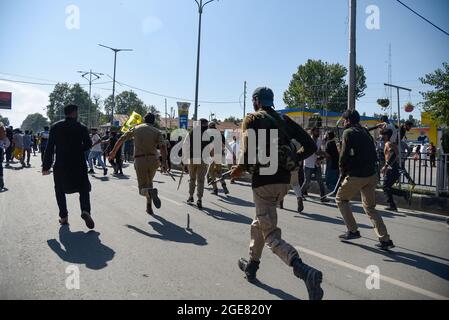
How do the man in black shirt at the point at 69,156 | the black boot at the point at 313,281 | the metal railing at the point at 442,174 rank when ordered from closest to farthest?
1. the black boot at the point at 313,281
2. the man in black shirt at the point at 69,156
3. the metal railing at the point at 442,174

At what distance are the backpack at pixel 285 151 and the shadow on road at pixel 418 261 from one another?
2284 millimetres

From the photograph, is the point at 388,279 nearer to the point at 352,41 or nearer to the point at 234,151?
the point at 352,41

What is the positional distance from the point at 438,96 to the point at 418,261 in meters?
18.5

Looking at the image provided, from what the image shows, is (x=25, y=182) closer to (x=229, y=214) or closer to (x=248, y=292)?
(x=229, y=214)

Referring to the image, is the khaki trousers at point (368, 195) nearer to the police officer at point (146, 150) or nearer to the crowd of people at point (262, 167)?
the crowd of people at point (262, 167)

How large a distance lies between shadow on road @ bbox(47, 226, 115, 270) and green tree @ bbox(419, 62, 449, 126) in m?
19.6

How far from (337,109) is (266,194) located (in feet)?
260

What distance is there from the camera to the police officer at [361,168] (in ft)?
18.4

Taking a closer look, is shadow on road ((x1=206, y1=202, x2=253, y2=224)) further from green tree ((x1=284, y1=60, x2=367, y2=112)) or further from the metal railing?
green tree ((x1=284, y1=60, x2=367, y2=112))

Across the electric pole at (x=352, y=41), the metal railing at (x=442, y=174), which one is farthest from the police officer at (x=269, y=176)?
the electric pole at (x=352, y=41)

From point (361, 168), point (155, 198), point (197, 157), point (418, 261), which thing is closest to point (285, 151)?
point (361, 168)

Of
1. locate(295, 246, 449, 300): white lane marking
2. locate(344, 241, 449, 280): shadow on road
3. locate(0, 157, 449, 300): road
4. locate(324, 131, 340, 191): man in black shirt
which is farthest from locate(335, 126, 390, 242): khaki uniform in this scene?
locate(324, 131, 340, 191): man in black shirt

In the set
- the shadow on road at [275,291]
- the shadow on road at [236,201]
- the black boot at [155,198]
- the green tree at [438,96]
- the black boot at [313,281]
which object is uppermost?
the green tree at [438,96]
